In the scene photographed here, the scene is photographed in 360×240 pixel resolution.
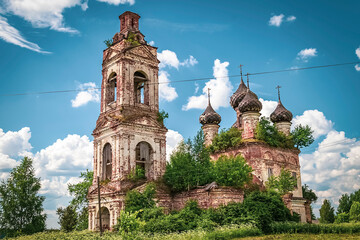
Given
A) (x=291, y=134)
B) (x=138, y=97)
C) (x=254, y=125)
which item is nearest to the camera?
(x=138, y=97)

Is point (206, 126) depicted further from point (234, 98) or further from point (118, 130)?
point (118, 130)

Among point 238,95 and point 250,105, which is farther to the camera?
point 238,95

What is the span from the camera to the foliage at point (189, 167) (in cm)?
2461

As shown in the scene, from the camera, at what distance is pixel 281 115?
3291 cm

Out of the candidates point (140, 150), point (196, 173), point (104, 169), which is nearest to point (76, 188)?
point (104, 169)

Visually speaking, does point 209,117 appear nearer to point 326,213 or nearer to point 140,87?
point 140,87

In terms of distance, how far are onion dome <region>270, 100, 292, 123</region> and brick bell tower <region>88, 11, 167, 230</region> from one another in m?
11.3

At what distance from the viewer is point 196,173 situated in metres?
24.6

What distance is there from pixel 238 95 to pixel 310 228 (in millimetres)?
15183

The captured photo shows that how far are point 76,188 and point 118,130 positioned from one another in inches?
457

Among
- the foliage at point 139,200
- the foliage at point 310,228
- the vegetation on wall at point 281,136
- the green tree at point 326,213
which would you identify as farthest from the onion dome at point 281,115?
the green tree at point 326,213

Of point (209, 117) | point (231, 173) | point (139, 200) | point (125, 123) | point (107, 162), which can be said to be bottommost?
point (139, 200)

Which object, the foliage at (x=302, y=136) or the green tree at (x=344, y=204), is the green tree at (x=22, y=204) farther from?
the green tree at (x=344, y=204)

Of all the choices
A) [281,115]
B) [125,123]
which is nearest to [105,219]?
[125,123]
